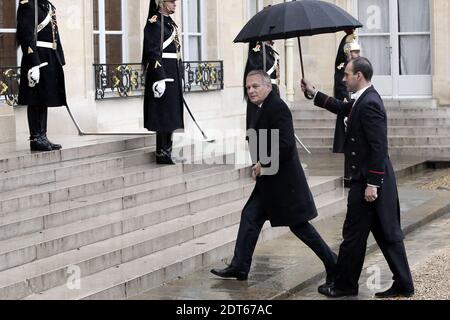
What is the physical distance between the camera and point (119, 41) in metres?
16.2

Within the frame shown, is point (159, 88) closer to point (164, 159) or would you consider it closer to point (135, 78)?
point (164, 159)

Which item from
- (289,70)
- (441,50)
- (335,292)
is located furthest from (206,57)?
(335,292)

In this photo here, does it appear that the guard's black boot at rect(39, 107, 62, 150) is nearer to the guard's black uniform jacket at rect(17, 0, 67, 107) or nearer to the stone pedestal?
the guard's black uniform jacket at rect(17, 0, 67, 107)

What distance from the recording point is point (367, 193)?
27.3 feet

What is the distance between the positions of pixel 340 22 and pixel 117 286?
10.2 feet

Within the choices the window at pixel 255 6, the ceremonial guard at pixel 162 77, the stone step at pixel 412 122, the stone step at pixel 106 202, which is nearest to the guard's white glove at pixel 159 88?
the ceremonial guard at pixel 162 77

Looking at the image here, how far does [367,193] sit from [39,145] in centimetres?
431

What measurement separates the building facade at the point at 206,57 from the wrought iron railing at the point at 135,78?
0.02m

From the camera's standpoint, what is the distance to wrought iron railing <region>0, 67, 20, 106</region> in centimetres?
1327

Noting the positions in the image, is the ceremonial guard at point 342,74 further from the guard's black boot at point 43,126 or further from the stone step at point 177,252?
the guard's black boot at point 43,126

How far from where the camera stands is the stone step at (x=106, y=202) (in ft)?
30.7

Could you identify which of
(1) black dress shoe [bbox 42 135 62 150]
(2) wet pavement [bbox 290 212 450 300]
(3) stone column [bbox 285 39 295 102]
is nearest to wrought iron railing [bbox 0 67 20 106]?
(1) black dress shoe [bbox 42 135 62 150]

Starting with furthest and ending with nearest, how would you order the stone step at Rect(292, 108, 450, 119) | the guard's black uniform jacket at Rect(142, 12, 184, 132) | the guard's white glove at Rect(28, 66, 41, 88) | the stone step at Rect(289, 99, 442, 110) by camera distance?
the stone step at Rect(289, 99, 442, 110) < the stone step at Rect(292, 108, 450, 119) < the guard's black uniform jacket at Rect(142, 12, 184, 132) < the guard's white glove at Rect(28, 66, 41, 88)

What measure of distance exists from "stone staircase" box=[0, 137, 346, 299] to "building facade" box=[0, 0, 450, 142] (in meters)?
1.74
